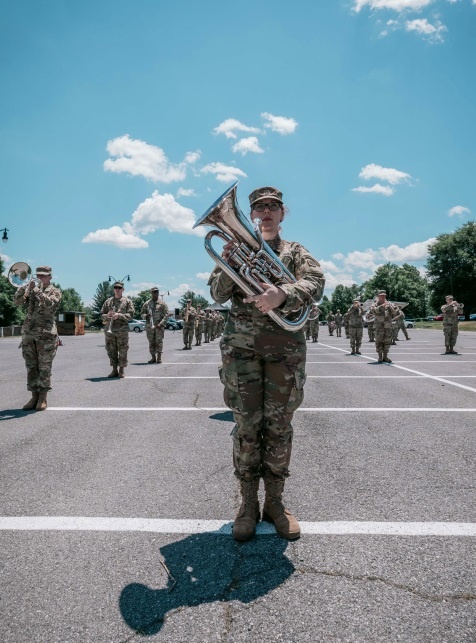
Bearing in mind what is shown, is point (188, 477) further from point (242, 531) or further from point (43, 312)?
point (43, 312)

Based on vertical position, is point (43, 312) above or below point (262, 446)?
above

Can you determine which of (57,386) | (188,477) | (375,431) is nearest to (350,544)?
(188,477)

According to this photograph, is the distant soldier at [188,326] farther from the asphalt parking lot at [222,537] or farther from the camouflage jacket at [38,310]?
the asphalt parking lot at [222,537]

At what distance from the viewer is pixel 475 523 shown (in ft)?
9.77

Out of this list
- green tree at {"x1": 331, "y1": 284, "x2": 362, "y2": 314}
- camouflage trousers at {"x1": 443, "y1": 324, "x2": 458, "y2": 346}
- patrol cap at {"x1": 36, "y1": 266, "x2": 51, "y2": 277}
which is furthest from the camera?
green tree at {"x1": 331, "y1": 284, "x2": 362, "y2": 314}

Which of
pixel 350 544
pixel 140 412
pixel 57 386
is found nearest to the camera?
pixel 350 544

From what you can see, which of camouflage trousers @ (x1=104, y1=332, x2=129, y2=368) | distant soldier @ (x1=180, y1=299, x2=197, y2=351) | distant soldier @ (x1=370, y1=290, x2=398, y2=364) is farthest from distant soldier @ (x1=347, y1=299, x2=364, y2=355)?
camouflage trousers @ (x1=104, y1=332, x2=129, y2=368)

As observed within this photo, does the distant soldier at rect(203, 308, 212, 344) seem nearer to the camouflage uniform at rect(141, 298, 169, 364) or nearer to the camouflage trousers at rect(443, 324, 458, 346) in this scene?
the camouflage uniform at rect(141, 298, 169, 364)

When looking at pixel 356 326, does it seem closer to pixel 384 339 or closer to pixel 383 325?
pixel 383 325

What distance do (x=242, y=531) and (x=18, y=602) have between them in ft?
4.12

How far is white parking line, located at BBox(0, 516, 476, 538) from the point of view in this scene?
9.45ft

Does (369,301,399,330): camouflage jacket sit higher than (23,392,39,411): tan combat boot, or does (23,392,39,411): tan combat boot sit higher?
(369,301,399,330): camouflage jacket

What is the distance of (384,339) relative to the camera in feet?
46.8

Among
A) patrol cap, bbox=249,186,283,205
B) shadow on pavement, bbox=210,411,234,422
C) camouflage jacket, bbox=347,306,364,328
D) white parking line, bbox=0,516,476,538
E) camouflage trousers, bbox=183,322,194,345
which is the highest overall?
patrol cap, bbox=249,186,283,205
